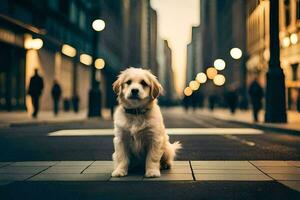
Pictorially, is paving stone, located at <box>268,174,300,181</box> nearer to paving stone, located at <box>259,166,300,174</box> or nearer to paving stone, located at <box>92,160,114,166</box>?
paving stone, located at <box>259,166,300,174</box>

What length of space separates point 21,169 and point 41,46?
25218mm

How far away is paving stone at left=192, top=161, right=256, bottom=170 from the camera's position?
6.31 m

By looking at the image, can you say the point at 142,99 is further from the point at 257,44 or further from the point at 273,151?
the point at 257,44

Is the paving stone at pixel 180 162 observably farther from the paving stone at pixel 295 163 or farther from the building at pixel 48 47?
the building at pixel 48 47

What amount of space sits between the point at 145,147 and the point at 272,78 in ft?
40.0

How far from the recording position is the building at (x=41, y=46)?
2675cm

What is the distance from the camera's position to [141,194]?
446cm

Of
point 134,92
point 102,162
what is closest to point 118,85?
point 134,92

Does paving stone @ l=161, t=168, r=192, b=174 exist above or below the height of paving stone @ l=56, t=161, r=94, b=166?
above

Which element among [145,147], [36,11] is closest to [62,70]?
[36,11]

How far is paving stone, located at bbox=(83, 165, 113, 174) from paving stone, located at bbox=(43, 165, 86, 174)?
A: 91 mm

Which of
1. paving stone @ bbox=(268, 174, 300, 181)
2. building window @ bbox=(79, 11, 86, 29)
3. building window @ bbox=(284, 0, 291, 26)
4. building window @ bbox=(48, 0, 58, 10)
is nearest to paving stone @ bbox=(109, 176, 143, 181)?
paving stone @ bbox=(268, 174, 300, 181)

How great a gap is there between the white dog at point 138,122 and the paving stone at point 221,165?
1113mm

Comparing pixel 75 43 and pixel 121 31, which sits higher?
pixel 121 31
